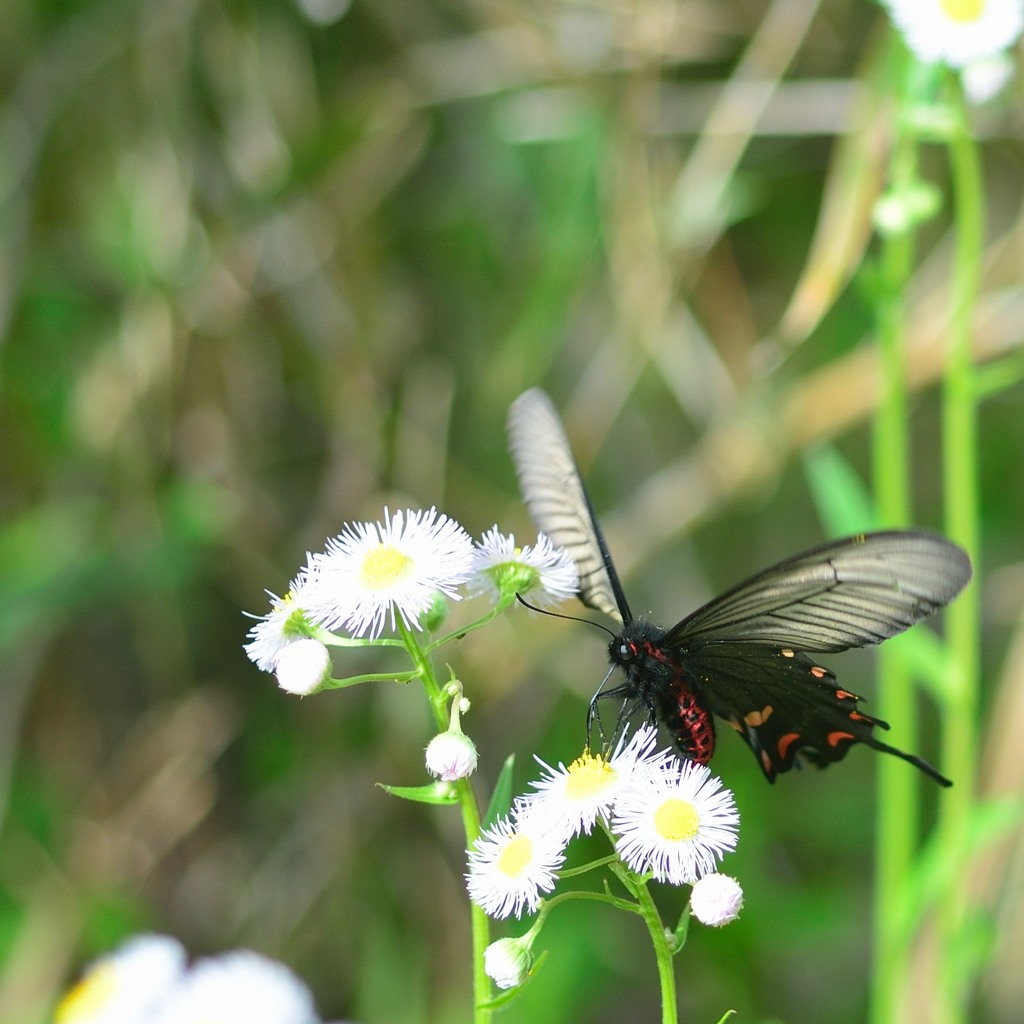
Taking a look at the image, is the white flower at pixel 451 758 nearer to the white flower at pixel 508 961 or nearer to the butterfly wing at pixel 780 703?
the white flower at pixel 508 961

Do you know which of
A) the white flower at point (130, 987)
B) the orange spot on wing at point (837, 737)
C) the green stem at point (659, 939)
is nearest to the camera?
the green stem at point (659, 939)

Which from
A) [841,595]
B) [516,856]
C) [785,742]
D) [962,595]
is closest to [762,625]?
[841,595]

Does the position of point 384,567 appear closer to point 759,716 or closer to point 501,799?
point 501,799

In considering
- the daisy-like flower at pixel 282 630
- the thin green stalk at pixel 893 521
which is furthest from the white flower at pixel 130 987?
the thin green stalk at pixel 893 521

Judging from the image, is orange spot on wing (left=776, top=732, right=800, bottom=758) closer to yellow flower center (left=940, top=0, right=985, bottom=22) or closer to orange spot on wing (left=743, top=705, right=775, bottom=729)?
orange spot on wing (left=743, top=705, right=775, bottom=729)

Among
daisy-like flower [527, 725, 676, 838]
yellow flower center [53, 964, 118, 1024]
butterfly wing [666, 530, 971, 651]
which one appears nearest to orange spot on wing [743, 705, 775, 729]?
butterfly wing [666, 530, 971, 651]

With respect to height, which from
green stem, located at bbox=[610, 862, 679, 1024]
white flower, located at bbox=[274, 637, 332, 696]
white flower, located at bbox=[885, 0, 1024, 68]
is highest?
white flower, located at bbox=[885, 0, 1024, 68]
